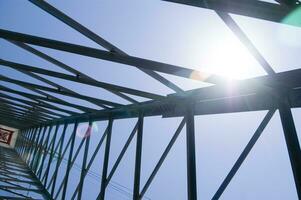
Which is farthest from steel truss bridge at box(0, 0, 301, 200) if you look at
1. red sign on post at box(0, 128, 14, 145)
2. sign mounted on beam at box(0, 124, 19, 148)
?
red sign on post at box(0, 128, 14, 145)

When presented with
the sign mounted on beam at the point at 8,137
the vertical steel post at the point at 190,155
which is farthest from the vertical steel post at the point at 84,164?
the sign mounted on beam at the point at 8,137

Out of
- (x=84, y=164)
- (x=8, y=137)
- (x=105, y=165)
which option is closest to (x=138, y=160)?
(x=105, y=165)

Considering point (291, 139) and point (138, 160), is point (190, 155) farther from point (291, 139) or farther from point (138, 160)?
point (291, 139)

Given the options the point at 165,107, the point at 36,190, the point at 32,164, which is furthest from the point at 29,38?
the point at 32,164

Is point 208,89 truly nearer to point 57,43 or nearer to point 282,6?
point 282,6

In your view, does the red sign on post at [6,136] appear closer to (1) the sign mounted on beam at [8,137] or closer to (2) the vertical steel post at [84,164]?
(1) the sign mounted on beam at [8,137]

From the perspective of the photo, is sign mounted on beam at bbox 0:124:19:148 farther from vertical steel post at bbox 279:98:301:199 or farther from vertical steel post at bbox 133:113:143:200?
vertical steel post at bbox 279:98:301:199

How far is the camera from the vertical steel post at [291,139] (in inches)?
151

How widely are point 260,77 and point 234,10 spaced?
1759 mm

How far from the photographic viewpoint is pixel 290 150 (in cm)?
403

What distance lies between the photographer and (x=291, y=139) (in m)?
4.08

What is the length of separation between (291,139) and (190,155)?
2.17 m

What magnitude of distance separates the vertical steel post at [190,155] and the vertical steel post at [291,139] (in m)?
2.05

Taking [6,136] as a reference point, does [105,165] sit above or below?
above
